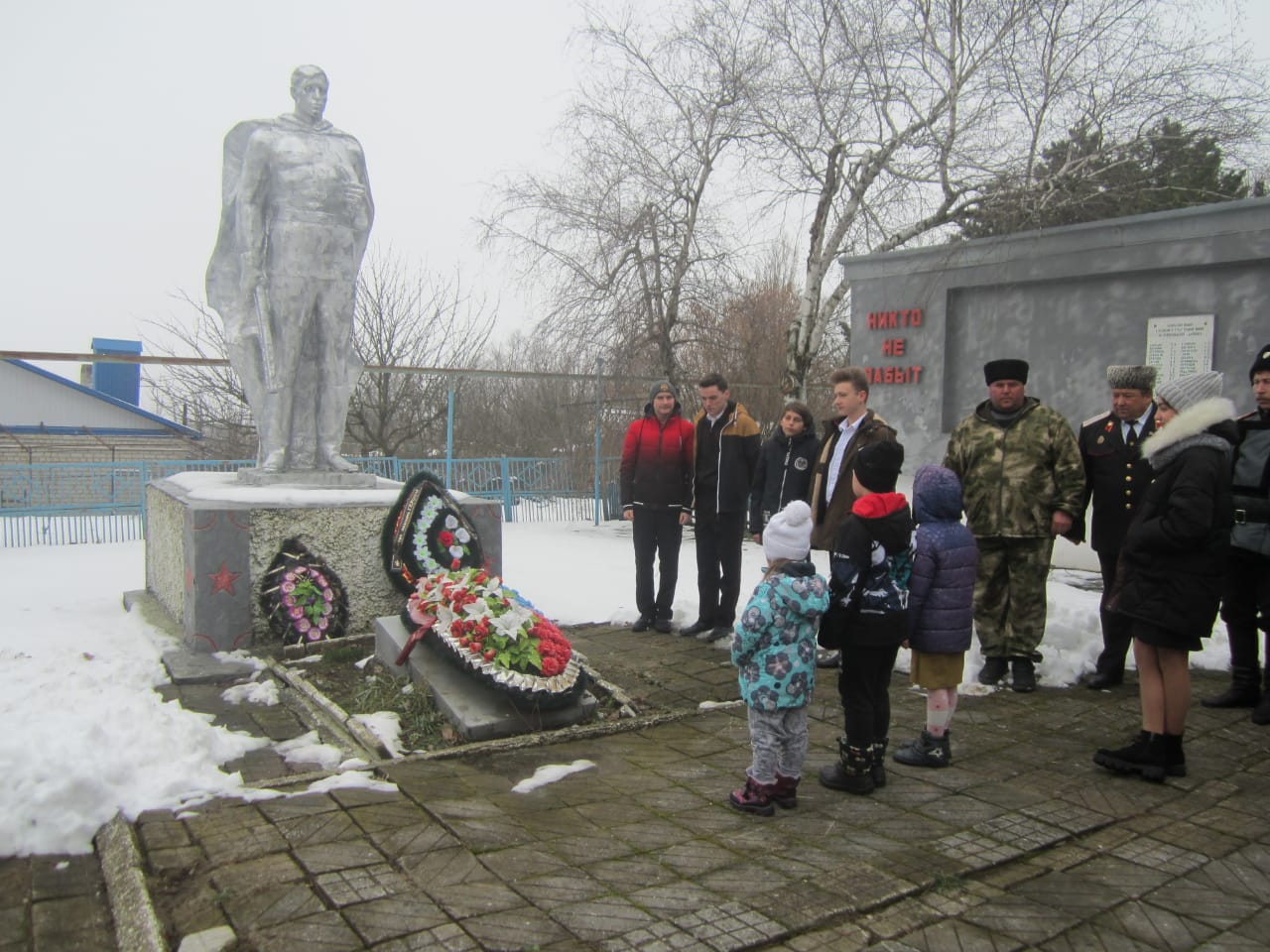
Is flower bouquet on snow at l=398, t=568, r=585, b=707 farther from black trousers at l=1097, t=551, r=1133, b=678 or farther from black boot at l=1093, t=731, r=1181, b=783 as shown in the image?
black trousers at l=1097, t=551, r=1133, b=678

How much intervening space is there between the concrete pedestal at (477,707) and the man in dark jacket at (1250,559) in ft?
10.2

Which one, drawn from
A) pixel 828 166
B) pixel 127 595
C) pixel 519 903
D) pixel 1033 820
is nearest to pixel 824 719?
pixel 1033 820

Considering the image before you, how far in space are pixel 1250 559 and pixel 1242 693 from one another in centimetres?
65

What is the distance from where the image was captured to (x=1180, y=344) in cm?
805

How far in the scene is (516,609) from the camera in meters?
4.61

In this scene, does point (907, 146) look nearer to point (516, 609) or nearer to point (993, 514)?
point (993, 514)

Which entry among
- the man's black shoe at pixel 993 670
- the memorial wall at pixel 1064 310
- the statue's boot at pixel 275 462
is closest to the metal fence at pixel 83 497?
the statue's boot at pixel 275 462

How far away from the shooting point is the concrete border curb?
95.3 inches

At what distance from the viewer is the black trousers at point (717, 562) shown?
239 inches

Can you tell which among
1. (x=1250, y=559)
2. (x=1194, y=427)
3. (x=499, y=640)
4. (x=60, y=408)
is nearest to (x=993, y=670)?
(x=1250, y=559)

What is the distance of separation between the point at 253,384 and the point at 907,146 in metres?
8.63

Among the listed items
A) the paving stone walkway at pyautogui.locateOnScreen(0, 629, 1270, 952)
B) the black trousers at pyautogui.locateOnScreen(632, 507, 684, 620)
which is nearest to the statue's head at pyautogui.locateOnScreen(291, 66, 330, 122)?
the black trousers at pyautogui.locateOnScreen(632, 507, 684, 620)

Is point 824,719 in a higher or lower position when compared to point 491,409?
lower

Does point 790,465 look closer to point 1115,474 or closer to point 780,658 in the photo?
point 1115,474
